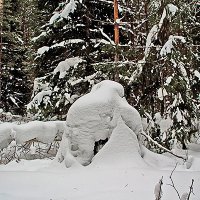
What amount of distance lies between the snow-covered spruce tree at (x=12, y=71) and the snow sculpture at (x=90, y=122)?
17.3 metres

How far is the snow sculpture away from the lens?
7.38 metres

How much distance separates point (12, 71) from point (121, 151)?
65.4ft

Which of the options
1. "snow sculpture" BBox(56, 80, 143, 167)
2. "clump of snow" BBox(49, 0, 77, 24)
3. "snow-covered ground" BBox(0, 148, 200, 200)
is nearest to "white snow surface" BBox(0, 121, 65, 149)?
"snow sculpture" BBox(56, 80, 143, 167)

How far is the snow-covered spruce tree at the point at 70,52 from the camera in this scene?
1302 cm

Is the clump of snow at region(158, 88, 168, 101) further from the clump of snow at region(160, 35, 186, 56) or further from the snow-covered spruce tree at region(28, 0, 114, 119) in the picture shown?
the snow-covered spruce tree at region(28, 0, 114, 119)

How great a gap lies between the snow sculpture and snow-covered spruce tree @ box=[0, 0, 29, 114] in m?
17.3

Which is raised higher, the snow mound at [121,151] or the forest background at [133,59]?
the forest background at [133,59]

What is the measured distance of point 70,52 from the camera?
13664 mm

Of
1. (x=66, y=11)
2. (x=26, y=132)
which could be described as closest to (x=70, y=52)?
(x=66, y=11)

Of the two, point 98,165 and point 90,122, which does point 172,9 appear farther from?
point 98,165

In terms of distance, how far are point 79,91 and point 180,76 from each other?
455 centimetres

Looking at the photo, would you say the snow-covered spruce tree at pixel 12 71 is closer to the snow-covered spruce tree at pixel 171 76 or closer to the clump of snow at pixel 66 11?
the clump of snow at pixel 66 11

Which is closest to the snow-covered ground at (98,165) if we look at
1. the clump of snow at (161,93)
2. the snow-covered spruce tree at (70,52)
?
the clump of snow at (161,93)

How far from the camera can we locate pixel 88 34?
13.6 m
